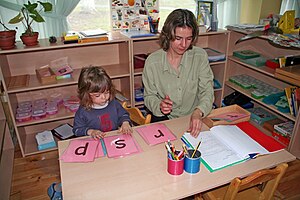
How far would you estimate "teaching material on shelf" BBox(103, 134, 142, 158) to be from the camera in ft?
4.04

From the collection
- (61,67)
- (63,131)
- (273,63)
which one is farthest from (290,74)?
(63,131)

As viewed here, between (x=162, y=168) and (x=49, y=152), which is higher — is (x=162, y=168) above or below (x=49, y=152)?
above

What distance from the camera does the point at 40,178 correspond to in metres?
2.10

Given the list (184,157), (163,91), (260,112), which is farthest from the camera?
(260,112)

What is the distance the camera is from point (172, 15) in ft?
5.08

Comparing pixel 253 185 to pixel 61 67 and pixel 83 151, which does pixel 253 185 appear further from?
pixel 61 67

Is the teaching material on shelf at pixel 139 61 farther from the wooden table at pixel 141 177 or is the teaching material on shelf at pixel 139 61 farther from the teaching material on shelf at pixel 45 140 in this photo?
the wooden table at pixel 141 177

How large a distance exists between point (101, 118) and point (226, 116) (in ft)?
2.54

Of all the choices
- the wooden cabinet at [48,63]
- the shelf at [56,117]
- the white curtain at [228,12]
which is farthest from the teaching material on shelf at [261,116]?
the shelf at [56,117]

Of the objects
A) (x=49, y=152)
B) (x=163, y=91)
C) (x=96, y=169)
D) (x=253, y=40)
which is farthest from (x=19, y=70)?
(x=253, y=40)

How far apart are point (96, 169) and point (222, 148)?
61cm

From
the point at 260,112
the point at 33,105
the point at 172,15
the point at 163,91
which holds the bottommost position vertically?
the point at 260,112

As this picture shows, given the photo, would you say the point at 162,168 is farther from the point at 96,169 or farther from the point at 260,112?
the point at 260,112

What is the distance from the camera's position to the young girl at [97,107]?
1473mm
